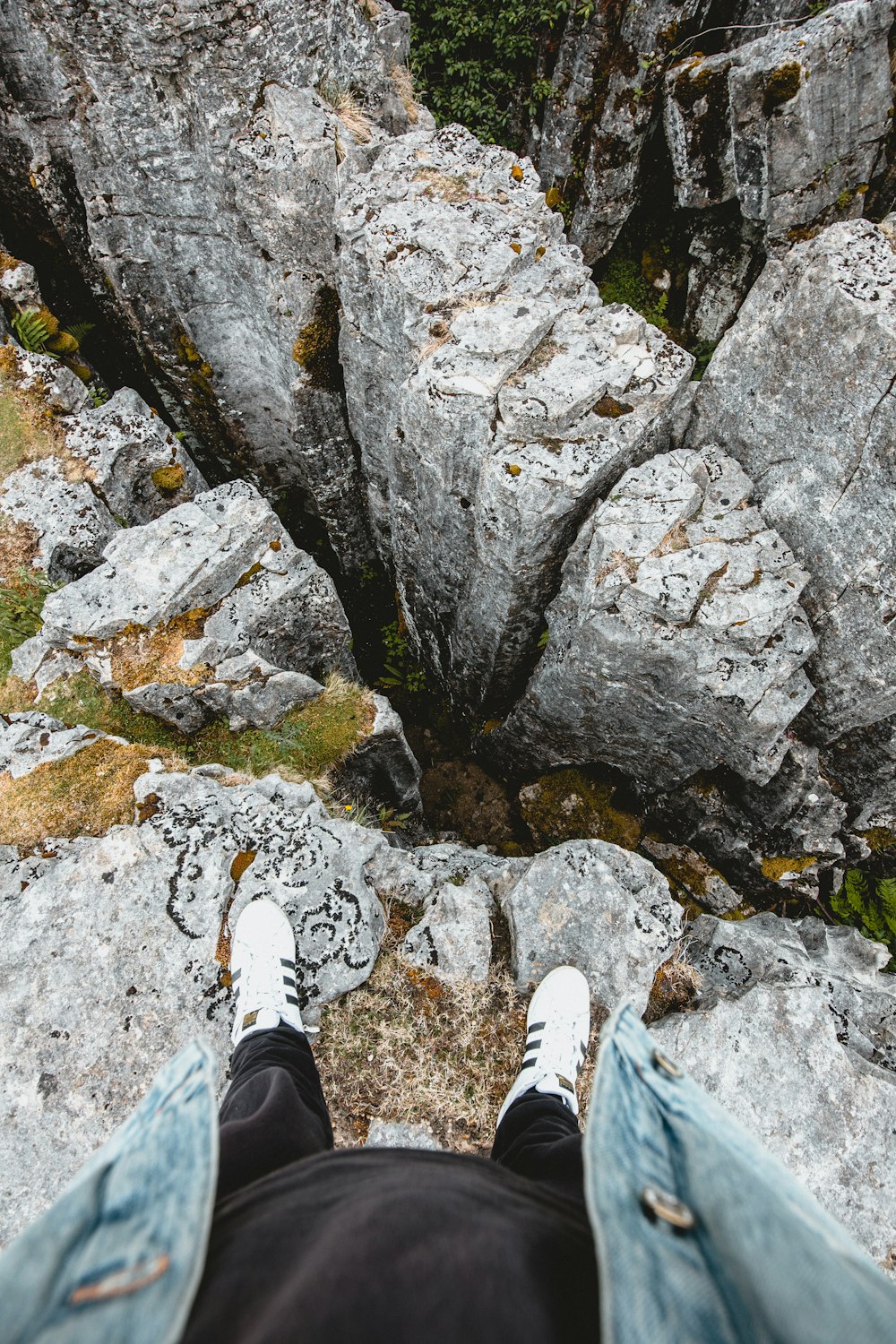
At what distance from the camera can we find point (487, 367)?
23.2 ft

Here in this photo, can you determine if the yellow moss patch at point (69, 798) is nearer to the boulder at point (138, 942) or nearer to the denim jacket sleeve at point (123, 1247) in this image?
the boulder at point (138, 942)

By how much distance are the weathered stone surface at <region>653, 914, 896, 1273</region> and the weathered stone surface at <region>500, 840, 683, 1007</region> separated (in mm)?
636

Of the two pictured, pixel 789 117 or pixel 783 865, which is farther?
pixel 789 117

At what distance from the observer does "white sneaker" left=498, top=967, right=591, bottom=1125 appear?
4.56 meters

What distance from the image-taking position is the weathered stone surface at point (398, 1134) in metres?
4.88

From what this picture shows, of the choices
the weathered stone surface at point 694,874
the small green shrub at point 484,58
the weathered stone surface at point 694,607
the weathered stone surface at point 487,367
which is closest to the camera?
the weathered stone surface at point 694,607

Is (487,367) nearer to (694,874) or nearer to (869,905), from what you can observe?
(694,874)

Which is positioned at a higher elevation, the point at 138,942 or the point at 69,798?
the point at 69,798

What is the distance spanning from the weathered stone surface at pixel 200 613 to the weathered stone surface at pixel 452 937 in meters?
2.95

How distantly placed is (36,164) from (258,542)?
262 inches

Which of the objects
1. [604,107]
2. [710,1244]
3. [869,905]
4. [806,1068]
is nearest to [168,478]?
[710,1244]

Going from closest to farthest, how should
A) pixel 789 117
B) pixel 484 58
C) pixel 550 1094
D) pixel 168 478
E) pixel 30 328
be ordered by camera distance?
pixel 550 1094 < pixel 30 328 < pixel 168 478 < pixel 789 117 < pixel 484 58

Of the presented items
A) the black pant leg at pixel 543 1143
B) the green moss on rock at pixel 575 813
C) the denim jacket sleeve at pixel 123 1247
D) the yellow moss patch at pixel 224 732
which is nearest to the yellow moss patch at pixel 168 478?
the yellow moss patch at pixel 224 732

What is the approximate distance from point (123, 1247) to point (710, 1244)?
74.0 inches
